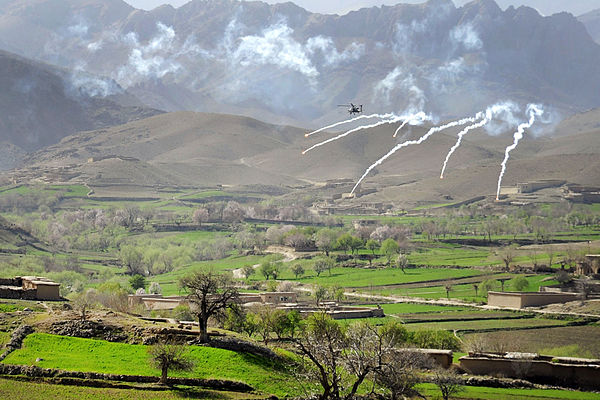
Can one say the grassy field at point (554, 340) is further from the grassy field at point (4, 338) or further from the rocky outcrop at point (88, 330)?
the grassy field at point (4, 338)

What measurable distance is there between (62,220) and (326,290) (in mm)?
90871

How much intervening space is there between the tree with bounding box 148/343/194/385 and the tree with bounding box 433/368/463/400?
1197cm

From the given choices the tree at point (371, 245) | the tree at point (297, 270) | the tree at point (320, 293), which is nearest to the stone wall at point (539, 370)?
the tree at point (320, 293)

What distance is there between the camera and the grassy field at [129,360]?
46344 mm

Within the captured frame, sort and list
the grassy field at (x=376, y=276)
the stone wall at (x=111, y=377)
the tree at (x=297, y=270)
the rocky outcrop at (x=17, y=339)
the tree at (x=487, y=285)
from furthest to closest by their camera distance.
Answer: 1. the tree at (x=297, y=270)
2. the grassy field at (x=376, y=276)
3. the tree at (x=487, y=285)
4. the rocky outcrop at (x=17, y=339)
5. the stone wall at (x=111, y=377)

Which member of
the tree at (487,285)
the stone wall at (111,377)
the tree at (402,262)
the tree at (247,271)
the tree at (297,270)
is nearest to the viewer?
the stone wall at (111,377)

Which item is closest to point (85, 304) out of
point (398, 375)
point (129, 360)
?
point (129, 360)

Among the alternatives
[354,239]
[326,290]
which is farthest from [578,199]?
[326,290]

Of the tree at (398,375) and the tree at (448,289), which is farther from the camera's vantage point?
the tree at (448,289)

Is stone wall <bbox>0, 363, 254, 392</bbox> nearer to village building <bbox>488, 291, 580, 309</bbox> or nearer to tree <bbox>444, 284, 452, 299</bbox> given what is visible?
village building <bbox>488, 291, 580, 309</bbox>

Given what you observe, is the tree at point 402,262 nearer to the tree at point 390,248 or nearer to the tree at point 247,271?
the tree at point 390,248

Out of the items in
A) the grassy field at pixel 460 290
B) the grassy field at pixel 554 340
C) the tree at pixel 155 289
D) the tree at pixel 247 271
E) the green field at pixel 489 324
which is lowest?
the grassy field at pixel 554 340

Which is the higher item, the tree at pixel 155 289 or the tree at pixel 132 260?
the tree at pixel 132 260

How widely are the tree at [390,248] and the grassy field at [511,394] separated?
78.0 m
